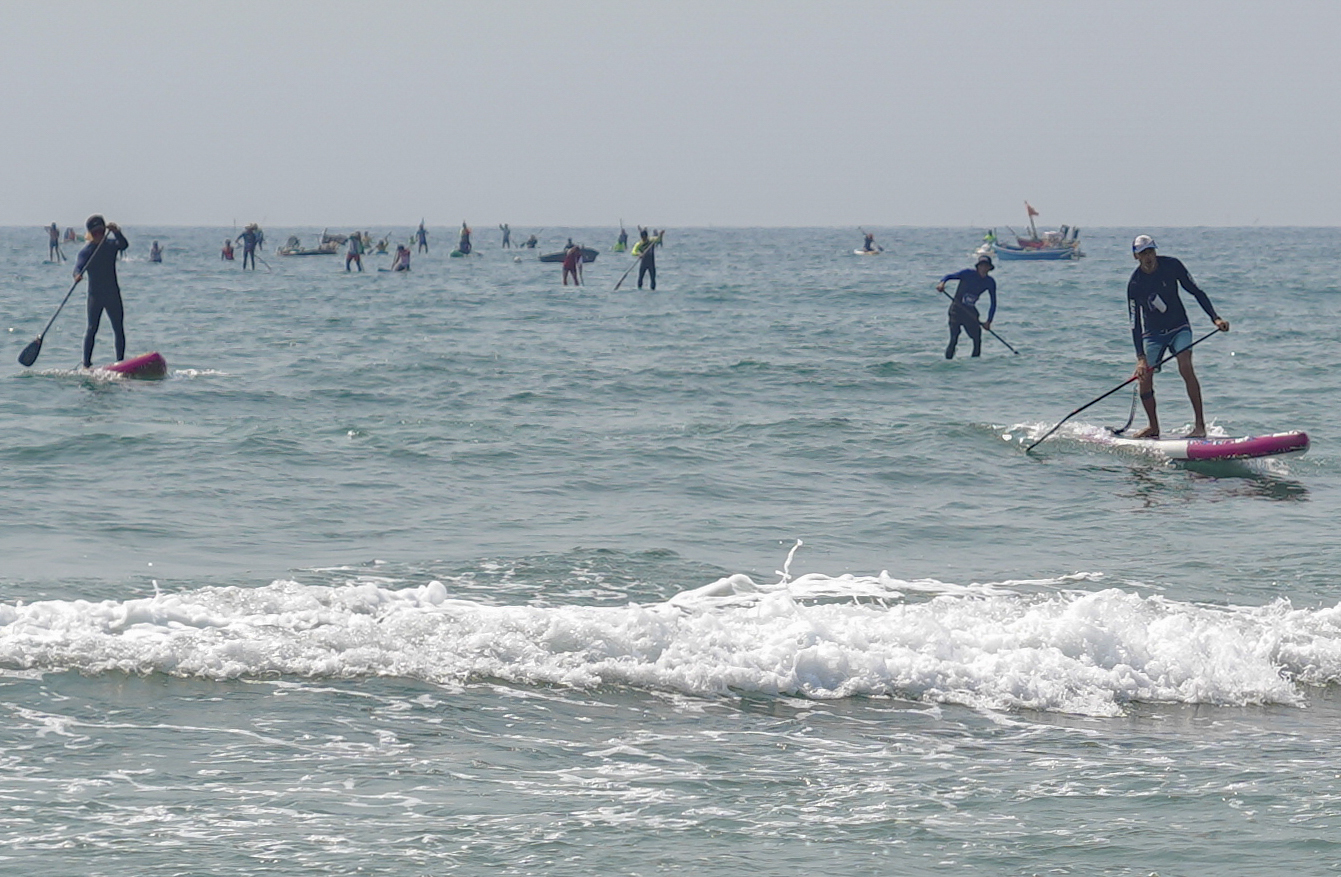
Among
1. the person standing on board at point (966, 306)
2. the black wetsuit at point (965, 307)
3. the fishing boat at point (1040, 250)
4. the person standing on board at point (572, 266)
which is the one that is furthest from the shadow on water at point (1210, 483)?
the fishing boat at point (1040, 250)

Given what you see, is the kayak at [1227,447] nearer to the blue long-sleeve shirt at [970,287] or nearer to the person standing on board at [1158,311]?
the person standing on board at [1158,311]

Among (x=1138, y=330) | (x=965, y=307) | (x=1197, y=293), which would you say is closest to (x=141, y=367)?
(x=965, y=307)

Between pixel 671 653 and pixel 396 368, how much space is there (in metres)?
15.9

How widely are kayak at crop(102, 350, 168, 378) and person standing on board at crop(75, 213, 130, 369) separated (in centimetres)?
40

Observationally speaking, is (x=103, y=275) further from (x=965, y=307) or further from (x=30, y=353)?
(x=965, y=307)

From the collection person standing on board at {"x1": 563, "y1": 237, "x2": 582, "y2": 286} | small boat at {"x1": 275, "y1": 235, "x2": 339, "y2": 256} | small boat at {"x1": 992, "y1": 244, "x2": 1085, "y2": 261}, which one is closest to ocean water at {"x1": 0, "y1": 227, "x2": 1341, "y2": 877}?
person standing on board at {"x1": 563, "y1": 237, "x2": 582, "y2": 286}

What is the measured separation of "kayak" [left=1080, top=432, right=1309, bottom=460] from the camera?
13.4m

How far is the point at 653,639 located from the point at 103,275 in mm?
13506

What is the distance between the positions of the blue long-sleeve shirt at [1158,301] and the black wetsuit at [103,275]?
11.6m

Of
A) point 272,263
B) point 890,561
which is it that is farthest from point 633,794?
point 272,263

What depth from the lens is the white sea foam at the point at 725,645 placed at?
6.99 metres

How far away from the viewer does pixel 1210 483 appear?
13.1 meters

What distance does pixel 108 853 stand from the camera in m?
4.87

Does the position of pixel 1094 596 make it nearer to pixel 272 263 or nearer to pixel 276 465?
pixel 276 465
